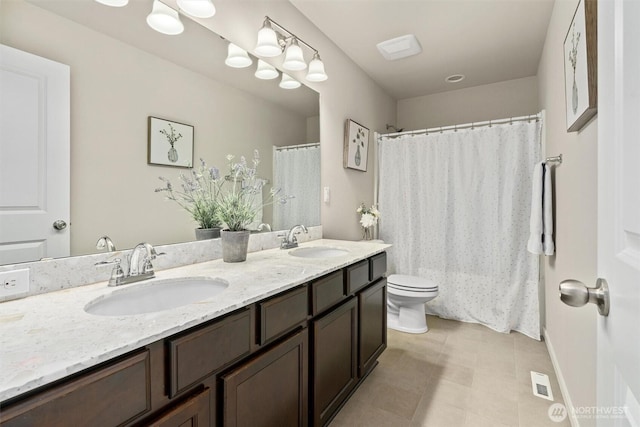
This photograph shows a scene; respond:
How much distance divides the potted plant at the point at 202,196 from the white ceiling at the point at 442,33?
1.41 meters

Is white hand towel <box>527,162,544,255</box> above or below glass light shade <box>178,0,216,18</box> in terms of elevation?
below

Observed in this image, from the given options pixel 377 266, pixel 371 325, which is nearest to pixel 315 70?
pixel 377 266

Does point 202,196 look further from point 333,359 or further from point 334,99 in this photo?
point 334,99

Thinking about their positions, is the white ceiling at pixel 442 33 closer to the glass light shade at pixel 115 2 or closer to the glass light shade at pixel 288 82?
the glass light shade at pixel 288 82

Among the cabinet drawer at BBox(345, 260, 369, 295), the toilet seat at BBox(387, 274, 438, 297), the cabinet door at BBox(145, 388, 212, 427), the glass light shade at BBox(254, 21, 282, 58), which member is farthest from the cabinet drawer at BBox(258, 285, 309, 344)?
the toilet seat at BBox(387, 274, 438, 297)

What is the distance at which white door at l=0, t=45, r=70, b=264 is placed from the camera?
94 centimetres

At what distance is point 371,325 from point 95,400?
5.20 ft

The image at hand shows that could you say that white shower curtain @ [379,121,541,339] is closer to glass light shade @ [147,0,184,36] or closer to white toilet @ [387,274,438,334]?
white toilet @ [387,274,438,334]

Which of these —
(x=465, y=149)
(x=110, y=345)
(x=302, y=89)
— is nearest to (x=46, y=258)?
(x=110, y=345)

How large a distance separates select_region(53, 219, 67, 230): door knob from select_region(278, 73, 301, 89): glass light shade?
4.89 ft

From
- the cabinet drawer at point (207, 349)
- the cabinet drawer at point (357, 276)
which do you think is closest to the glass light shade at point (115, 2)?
the cabinet drawer at point (207, 349)

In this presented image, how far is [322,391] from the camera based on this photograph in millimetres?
1446

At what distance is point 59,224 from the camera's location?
42.4 inches

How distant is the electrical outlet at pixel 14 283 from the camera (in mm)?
922
